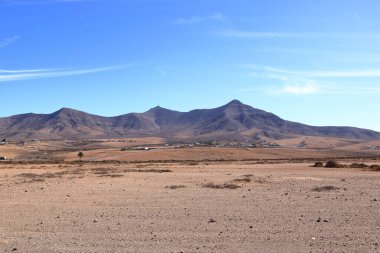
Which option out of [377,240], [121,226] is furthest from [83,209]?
[377,240]

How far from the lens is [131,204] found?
20375 mm

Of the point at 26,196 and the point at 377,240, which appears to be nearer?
the point at 377,240

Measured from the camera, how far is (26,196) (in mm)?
24094

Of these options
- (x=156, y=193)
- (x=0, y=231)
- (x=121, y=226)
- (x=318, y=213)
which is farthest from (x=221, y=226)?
(x=156, y=193)

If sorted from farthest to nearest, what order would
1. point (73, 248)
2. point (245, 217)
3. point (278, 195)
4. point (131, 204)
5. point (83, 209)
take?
point (278, 195) → point (131, 204) → point (83, 209) → point (245, 217) → point (73, 248)

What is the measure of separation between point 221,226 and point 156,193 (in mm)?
11001

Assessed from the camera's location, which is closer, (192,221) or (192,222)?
(192,222)

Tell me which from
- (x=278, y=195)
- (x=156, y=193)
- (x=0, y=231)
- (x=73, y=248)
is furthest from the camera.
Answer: (x=156, y=193)

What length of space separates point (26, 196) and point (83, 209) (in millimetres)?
6477

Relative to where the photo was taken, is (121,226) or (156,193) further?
(156,193)

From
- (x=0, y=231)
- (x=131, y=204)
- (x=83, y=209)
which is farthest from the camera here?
(x=131, y=204)

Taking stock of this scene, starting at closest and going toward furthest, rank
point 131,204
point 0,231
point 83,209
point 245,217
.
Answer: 1. point 0,231
2. point 245,217
3. point 83,209
4. point 131,204

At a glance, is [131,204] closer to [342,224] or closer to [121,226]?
[121,226]

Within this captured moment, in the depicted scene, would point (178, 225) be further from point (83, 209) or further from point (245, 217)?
point (83, 209)
